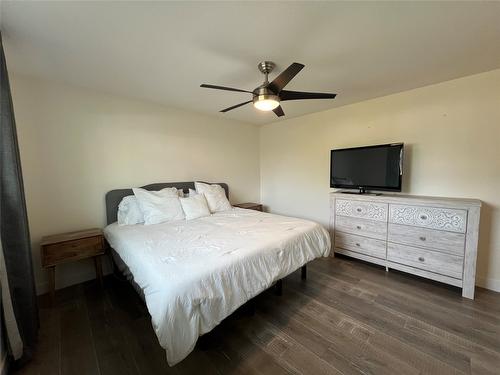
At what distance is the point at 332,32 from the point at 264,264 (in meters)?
Answer: 1.94

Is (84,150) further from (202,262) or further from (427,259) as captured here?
(427,259)

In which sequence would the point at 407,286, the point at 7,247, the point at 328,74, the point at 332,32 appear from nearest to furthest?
the point at 7,247, the point at 332,32, the point at 328,74, the point at 407,286

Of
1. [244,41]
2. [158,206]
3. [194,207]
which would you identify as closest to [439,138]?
[244,41]

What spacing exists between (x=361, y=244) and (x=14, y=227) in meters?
3.66

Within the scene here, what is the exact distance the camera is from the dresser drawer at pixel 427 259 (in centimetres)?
230

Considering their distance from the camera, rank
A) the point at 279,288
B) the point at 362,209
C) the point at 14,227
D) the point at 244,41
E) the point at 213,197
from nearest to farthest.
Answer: the point at 14,227
the point at 244,41
the point at 279,288
the point at 362,209
the point at 213,197

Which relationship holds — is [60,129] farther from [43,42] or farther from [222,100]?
[222,100]

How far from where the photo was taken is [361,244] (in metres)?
2.99

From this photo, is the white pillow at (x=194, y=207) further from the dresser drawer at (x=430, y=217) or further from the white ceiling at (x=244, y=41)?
the dresser drawer at (x=430, y=217)

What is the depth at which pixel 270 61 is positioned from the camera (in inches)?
78.0

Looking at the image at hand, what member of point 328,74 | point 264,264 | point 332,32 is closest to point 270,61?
point 332,32

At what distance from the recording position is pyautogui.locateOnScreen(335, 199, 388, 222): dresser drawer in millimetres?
2777

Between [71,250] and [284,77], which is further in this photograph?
[71,250]

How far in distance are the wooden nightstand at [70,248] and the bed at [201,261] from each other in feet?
0.50
